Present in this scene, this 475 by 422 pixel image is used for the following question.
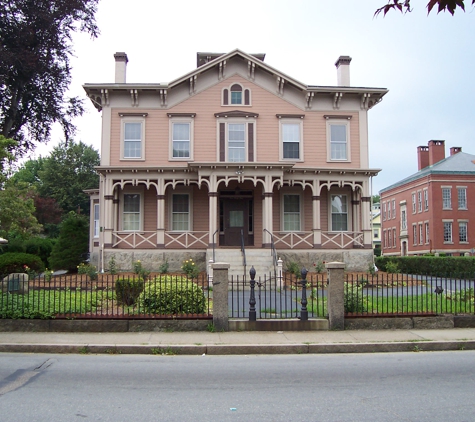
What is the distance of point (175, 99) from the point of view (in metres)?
27.7

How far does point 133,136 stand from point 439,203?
37798mm

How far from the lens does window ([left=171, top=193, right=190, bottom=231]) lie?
27812 millimetres

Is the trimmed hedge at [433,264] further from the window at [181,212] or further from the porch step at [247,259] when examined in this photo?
the window at [181,212]

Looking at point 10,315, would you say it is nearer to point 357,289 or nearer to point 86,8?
point 357,289

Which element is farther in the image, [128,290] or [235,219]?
[235,219]

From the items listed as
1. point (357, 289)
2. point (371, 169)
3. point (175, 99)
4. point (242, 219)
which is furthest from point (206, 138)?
point (357, 289)

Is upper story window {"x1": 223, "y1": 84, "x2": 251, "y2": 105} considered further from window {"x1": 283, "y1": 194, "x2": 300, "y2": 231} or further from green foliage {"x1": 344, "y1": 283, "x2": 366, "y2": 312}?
green foliage {"x1": 344, "y1": 283, "x2": 366, "y2": 312}

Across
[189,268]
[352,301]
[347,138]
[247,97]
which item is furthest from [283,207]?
[352,301]

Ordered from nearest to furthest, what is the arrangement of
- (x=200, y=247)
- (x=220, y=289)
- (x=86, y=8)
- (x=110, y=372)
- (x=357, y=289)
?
A: 1. (x=110, y=372)
2. (x=220, y=289)
3. (x=357, y=289)
4. (x=200, y=247)
5. (x=86, y=8)

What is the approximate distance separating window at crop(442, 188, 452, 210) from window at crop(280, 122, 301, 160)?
32.5 metres

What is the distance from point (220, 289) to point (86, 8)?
2351 centimetres

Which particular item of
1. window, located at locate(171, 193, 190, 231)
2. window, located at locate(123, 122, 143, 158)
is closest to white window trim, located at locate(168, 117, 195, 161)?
window, located at locate(123, 122, 143, 158)

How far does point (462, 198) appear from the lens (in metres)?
55.3

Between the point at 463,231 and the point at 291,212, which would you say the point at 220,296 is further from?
the point at 463,231
